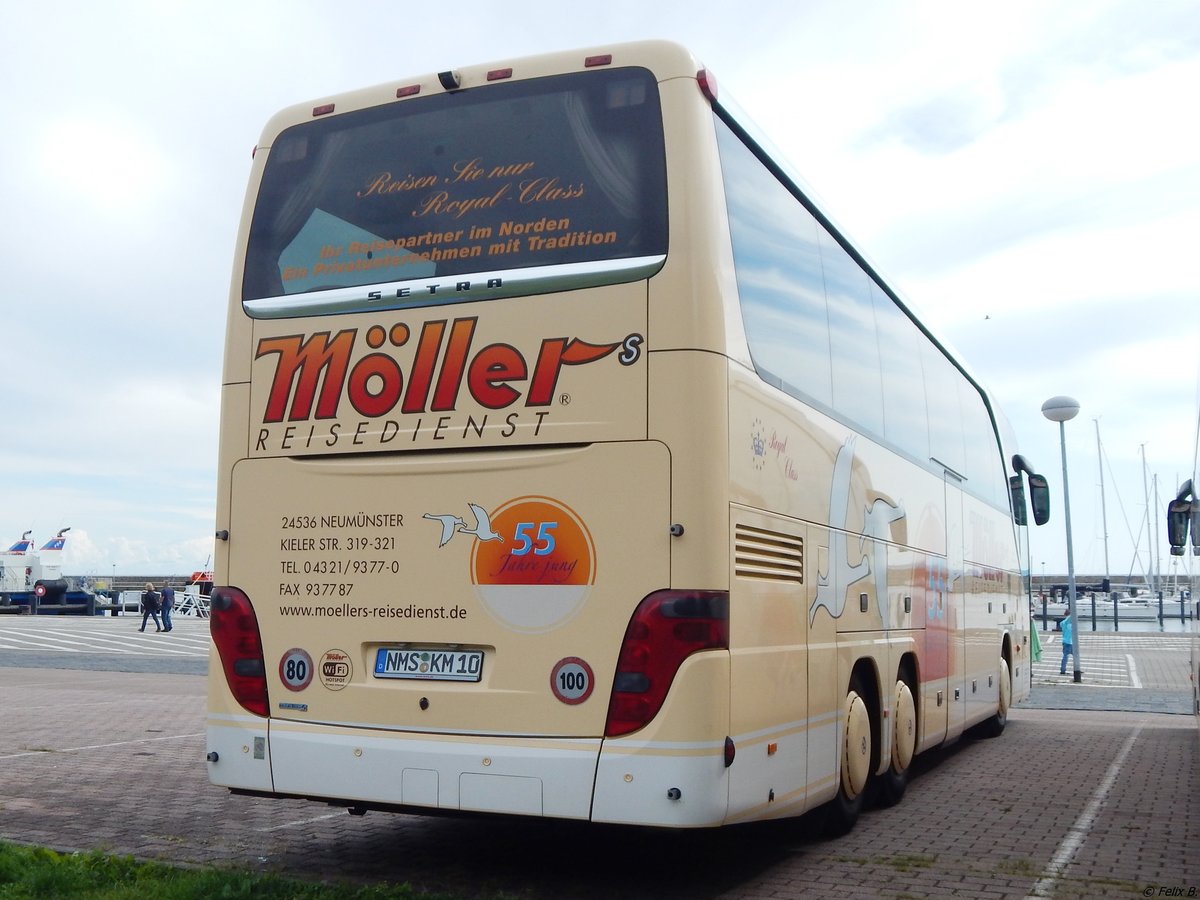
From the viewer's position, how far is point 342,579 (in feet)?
21.5

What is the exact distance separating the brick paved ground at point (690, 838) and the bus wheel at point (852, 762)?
16cm

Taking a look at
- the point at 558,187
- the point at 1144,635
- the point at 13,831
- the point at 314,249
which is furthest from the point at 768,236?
the point at 1144,635

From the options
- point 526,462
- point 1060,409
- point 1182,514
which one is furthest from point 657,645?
→ point 1060,409

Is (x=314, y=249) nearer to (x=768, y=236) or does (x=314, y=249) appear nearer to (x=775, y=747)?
(x=768, y=236)

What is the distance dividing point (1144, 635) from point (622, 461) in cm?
4110

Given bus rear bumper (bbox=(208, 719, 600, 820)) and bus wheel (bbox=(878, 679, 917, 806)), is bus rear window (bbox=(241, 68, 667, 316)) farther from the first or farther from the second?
bus wheel (bbox=(878, 679, 917, 806))

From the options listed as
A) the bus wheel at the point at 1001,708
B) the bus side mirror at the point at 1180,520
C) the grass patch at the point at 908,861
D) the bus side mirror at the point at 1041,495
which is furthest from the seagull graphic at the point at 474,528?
the bus side mirror at the point at 1041,495

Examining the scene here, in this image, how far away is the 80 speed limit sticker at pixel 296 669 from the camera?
6.55m

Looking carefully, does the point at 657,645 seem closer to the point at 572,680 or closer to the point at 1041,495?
the point at 572,680

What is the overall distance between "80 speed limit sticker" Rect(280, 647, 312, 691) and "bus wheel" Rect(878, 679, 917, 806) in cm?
433

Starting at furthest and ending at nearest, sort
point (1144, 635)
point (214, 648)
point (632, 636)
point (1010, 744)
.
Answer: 1. point (1144, 635)
2. point (1010, 744)
3. point (214, 648)
4. point (632, 636)

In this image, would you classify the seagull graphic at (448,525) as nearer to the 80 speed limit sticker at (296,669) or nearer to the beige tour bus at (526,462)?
the beige tour bus at (526,462)

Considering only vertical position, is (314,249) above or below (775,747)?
above

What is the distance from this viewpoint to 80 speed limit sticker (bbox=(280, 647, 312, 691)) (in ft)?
21.5
